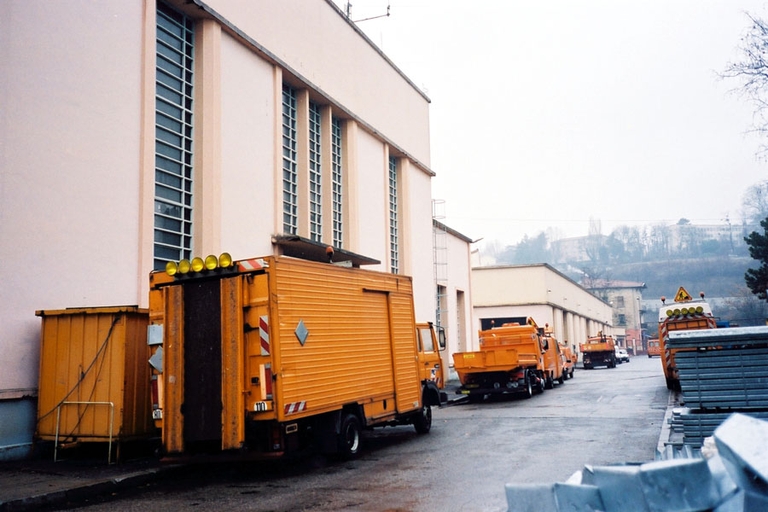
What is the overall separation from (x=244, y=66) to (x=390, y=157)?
11.8 meters

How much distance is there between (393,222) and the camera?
27938mm

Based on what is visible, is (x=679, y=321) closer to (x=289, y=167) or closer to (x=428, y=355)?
(x=428, y=355)

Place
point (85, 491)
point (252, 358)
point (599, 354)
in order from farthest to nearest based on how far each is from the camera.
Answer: point (599, 354), point (252, 358), point (85, 491)

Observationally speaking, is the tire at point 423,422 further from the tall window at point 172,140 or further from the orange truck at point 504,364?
the orange truck at point 504,364

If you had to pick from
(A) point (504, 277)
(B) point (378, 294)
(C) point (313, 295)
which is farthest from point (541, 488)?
(A) point (504, 277)

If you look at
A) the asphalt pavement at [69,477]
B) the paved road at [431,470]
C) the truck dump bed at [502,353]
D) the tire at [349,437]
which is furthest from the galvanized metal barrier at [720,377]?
the truck dump bed at [502,353]

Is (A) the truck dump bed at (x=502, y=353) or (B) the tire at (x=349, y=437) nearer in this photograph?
(B) the tire at (x=349, y=437)

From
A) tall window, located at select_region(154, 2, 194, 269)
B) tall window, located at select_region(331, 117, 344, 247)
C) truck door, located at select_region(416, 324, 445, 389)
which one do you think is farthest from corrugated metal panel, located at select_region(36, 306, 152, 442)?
tall window, located at select_region(331, 117, 344, 247)

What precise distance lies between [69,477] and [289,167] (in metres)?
12.6

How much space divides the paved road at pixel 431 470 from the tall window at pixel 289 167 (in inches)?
295

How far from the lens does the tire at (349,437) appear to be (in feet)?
34.6

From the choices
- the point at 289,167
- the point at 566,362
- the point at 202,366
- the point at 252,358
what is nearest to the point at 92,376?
the point at 202,366

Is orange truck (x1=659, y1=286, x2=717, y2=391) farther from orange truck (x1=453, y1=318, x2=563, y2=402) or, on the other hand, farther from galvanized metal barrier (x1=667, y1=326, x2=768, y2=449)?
galvanized metal barrier (x1=667, y1=326, x2=768, y2=449)

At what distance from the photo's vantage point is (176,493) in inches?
342
